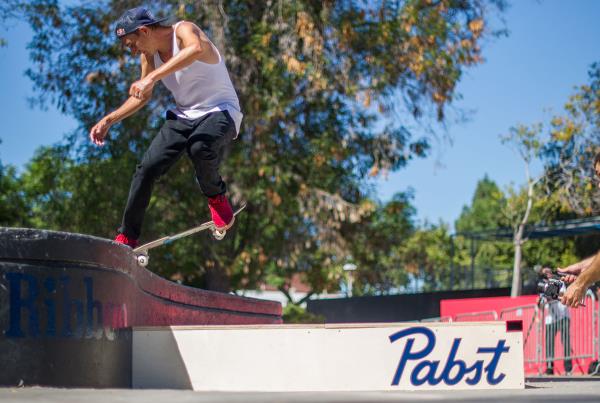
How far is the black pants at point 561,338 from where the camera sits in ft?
47.2

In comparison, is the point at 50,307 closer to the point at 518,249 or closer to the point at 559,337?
the point at 559,337

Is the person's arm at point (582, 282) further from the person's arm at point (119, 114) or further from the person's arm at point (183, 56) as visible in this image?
the person's arm at point (119, 114)

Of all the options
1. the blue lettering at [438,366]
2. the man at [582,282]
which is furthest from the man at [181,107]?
the man at [582,282]

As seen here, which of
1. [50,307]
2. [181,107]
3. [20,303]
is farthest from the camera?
[181,107]

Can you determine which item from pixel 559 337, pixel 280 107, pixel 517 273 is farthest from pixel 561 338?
pixel 517 273

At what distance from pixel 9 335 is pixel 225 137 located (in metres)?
2.02

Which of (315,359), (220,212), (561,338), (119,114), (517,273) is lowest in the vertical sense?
(561,338)

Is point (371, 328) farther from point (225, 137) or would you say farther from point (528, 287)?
point (528, 287)

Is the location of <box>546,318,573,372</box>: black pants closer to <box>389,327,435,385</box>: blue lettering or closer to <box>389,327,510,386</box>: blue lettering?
<box>389,327,510,386</box>: blue lettering

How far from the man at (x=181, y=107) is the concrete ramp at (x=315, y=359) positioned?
112 cm

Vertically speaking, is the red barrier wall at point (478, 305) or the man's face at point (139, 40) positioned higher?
the man's face at point (139, 40)

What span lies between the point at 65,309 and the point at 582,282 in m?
2.62

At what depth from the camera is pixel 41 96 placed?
2162 cm

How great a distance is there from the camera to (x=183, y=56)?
5.57m
